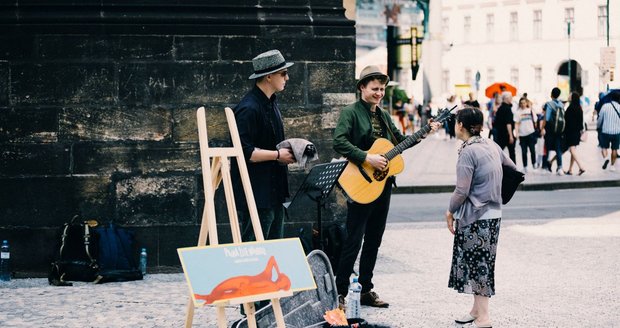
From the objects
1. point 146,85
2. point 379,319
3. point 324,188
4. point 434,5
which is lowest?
point 379,319

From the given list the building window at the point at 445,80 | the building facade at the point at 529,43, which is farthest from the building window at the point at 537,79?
the building window at the point at 445,80

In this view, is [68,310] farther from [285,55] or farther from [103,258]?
[285,55]

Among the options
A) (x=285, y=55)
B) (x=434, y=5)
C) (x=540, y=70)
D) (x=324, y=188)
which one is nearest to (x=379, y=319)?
(x=324, y=188)

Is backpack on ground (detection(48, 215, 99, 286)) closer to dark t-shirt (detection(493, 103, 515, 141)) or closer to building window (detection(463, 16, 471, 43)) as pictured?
dark t-shirt (detection(493, 103, 515, 141))

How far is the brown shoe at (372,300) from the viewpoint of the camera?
8.91m

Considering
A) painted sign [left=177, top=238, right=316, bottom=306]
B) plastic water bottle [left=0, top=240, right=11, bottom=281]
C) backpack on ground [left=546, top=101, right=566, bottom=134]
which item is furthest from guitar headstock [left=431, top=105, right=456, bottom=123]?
backpack on ground [left=546, top=101, right=566, bottom=134]

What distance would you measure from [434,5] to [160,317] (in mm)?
55497

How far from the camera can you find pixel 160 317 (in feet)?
27.8

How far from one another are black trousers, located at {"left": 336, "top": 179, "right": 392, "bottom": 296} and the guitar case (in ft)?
2.26

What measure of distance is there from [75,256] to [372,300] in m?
2.70

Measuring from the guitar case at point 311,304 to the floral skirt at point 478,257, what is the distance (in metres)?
0.90

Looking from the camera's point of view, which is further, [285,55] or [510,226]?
[510,226]

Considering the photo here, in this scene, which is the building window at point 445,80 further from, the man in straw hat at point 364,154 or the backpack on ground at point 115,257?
the man in straw hat at point 364,154

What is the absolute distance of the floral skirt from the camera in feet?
26.3
